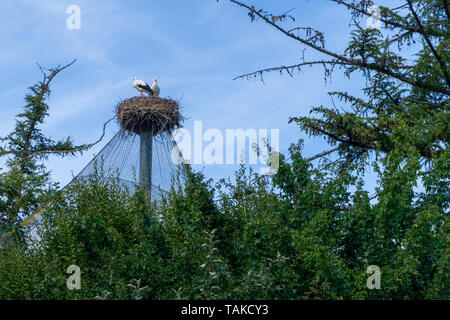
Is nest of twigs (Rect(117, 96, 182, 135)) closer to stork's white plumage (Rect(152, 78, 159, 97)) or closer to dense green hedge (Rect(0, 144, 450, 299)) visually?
stork's white plumage (Rect(152, 78, 159, 97))

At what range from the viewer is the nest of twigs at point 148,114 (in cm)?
1752

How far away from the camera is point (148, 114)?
17484mm

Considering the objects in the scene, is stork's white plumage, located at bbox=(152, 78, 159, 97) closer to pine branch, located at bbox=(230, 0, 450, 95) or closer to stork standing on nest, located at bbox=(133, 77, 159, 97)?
stork standing on nest, located at bbox=(133, 77, 159, 97)

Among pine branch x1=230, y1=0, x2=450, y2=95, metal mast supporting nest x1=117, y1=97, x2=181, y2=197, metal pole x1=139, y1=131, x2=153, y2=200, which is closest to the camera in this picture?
pine branch x1=230, y1=0, x2=450, y2=95

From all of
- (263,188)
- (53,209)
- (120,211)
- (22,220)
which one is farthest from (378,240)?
(22,220)

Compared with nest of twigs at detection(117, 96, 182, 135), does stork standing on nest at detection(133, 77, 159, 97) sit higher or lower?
higher

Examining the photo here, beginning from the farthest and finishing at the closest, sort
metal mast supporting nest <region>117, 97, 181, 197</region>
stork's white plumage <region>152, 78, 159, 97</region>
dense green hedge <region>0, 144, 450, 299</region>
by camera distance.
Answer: stork's white plumage <region>152, 78, 159, 97</region>
metal mast supporting nest <region>117, 97, 181, 197</region>
dense green hedge <region>0, 144, 450, 299</region>

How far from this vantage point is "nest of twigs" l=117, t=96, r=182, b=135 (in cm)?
1752

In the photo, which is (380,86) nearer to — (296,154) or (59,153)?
(296,154)

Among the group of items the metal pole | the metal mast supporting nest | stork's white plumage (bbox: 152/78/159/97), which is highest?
stork's white plumage (bbox: 152/78/159/97)

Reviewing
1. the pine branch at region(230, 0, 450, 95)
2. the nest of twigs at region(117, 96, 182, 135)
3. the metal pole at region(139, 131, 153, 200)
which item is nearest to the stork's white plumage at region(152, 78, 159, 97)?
the nest of twigs at region(117, 96, 182, 135)

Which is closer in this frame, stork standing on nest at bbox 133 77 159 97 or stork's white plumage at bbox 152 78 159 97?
stork standing on nest at bbox 133 77 159 97

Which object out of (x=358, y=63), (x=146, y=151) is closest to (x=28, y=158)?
(x=146, y=151)

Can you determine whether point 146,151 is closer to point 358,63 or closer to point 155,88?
point 155,88
